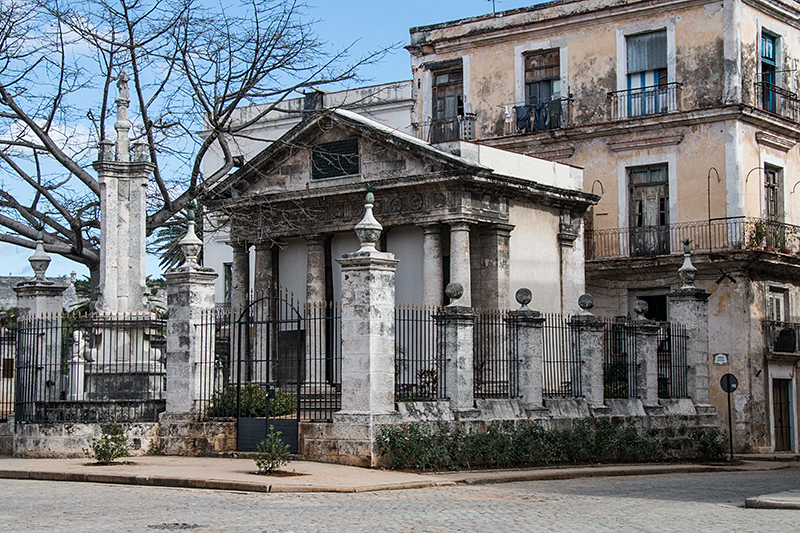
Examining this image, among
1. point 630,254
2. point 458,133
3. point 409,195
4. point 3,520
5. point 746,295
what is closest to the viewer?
point 3,520

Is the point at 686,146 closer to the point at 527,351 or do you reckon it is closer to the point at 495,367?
the point at 495,367

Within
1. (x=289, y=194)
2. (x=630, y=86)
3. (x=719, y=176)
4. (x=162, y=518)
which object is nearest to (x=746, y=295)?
(x=719, y=176)

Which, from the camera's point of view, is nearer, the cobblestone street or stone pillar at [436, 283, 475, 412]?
the cobblestone street

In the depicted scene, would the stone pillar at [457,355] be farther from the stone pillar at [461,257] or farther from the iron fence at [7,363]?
the iron fence at [7,363]

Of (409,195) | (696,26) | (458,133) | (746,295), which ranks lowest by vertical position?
(746,295)

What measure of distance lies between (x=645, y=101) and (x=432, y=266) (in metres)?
11.0

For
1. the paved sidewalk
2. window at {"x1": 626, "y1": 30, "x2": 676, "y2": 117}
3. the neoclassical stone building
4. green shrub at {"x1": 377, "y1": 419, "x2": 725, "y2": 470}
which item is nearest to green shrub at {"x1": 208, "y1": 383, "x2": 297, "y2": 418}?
the paved sidewalk

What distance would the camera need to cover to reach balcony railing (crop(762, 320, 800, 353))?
2942cm

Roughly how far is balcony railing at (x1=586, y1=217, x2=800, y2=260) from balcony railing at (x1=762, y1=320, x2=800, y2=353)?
2.05 m

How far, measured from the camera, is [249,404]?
17.9 meters

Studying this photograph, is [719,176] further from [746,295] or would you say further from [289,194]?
[289,194]

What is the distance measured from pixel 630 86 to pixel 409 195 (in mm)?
10556

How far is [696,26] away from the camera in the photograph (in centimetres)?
3075

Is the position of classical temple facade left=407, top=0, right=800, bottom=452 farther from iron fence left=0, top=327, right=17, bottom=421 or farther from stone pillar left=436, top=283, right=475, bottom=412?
iron fence left=0, top=327, right=17, bottom=421
